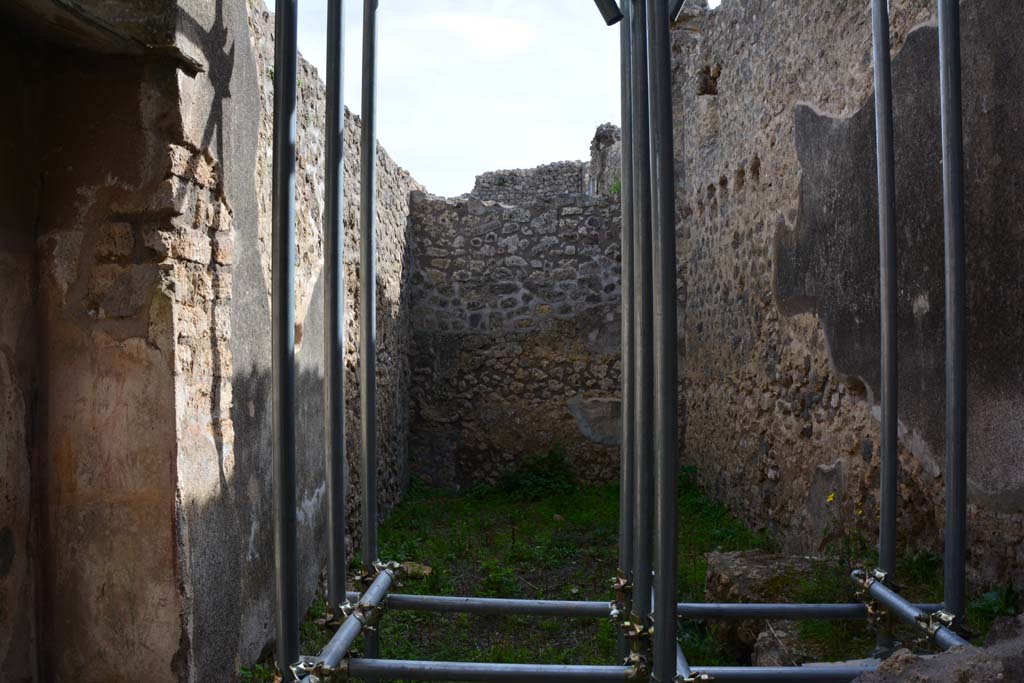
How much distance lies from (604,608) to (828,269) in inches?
108

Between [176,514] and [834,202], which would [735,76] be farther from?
[176,514]

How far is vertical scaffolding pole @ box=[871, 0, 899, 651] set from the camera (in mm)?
2096

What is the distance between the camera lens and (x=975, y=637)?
7.57 feet

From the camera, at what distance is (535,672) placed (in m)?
1.64

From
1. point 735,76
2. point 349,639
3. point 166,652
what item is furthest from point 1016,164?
point 735,76

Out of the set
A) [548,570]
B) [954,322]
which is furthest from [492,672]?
[548,570]

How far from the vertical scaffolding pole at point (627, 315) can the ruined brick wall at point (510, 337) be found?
532 centimetres

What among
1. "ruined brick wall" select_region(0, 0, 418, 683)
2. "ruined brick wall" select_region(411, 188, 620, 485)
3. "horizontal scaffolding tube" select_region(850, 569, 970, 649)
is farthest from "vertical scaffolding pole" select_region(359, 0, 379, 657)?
"ruined brick wall" select_region(411, 188, 620, 485)

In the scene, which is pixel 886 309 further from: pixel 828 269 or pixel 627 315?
pixel 828 269

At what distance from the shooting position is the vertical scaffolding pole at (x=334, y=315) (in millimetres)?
1715

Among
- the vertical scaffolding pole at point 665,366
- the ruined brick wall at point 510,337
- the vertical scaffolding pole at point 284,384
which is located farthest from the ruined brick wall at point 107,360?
the ruined brick wall at point 510,337

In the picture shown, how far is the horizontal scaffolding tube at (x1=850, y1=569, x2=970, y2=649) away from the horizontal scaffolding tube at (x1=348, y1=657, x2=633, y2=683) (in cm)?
→ 68

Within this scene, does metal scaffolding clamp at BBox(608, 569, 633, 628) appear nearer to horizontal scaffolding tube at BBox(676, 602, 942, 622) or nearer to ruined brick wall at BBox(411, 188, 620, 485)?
horizontal scaffolding tube at BBox(676, 602, 942, 622)

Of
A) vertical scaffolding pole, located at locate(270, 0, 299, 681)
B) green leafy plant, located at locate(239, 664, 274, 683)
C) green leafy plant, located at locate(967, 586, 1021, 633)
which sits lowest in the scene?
green leafy plant, located at locate(239, 664, 274, 683)
